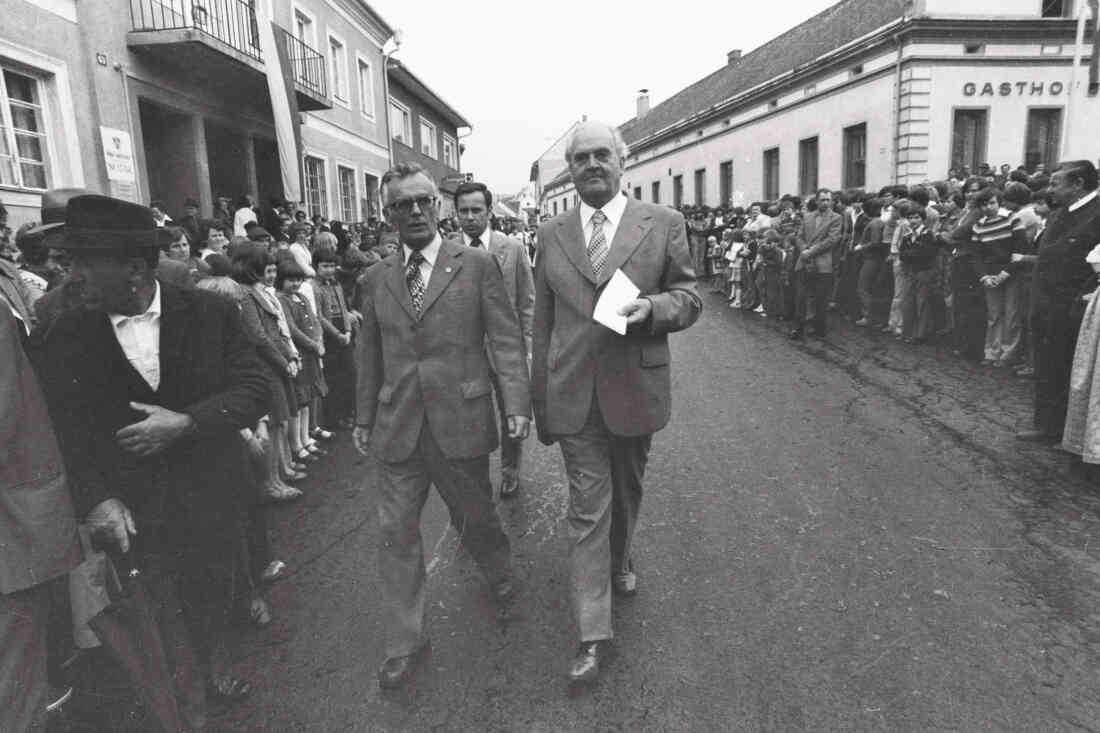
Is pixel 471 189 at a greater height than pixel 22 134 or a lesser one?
lesser

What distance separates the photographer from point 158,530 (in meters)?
2.45

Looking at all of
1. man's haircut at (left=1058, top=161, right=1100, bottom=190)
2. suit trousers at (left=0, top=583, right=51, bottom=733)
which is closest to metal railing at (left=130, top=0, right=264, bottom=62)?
suit trousers at (left=0, top=583, right=51, bottom=733)

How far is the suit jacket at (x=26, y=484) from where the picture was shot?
6.57ft

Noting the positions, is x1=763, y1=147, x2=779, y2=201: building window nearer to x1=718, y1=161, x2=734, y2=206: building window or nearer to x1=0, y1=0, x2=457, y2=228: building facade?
x1=718, y1=161, x2=734, y2=206: building window

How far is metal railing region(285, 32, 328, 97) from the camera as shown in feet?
47.7

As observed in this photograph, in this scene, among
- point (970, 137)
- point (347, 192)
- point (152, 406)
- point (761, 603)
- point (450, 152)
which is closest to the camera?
point (152, 406)

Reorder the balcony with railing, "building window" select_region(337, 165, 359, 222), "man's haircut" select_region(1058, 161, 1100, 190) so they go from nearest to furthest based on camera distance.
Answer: "man's haircut" select_region(1058, 161, 1100, 190) < the balcony with railing < "building window" select_region(337, 165, 359, 222)

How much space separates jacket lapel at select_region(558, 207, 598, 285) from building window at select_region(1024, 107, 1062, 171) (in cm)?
2227

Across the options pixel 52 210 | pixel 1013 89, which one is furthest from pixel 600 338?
pixel 1013 89

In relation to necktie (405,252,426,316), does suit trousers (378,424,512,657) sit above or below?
below

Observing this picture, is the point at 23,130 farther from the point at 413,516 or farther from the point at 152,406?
the point at 413,516

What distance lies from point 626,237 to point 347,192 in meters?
18.0

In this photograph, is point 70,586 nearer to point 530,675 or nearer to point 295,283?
point 530,675

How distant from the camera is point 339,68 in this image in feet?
60.5
